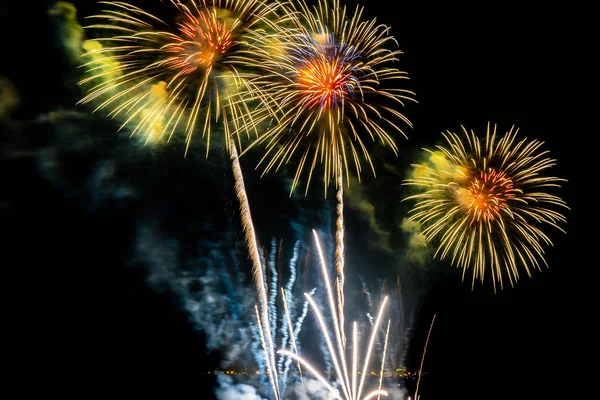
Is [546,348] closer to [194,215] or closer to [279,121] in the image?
[194,215]

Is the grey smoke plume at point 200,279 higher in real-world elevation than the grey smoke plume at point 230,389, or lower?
higher

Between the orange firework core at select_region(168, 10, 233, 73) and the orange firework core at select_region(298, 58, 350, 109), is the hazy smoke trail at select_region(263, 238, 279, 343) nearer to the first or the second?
the orange firework core at select_region(298, 58, 350, 109)

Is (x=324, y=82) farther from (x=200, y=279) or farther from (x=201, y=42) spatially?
(x=200, y=279)

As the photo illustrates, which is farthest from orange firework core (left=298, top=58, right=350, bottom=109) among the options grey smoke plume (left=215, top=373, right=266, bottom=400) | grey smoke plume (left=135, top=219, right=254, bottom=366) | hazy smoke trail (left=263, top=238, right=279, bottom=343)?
grey smoke plume (left=215, top=373, right=266, bottom=400)

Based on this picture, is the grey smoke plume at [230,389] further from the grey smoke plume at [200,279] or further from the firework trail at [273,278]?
the firework trail at [273,278]

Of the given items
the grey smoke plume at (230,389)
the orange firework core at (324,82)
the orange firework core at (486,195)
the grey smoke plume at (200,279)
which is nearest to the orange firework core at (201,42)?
the orange firework core at (324,82)

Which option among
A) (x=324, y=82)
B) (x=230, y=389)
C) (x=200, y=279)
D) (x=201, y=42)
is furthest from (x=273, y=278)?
(x=230, y=389)
